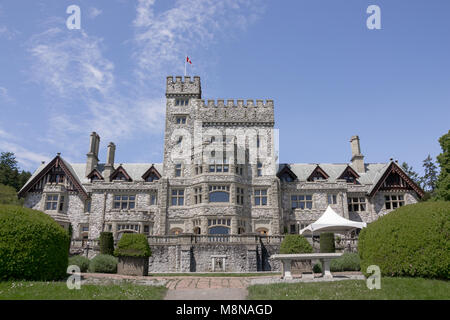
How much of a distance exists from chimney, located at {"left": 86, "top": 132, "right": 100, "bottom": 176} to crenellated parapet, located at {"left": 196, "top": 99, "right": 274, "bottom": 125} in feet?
46.1

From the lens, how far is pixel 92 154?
39.4m

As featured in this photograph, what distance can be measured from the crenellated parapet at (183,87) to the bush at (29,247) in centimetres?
2394

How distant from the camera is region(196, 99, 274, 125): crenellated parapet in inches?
1331

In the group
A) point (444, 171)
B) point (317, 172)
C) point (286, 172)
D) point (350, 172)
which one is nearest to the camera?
point (444, 171)

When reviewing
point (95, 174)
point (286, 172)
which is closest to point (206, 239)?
point (286, 172)

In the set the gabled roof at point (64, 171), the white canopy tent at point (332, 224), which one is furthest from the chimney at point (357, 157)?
the gabled roof at point (64, 171)

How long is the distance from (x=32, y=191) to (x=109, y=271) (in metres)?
22.3

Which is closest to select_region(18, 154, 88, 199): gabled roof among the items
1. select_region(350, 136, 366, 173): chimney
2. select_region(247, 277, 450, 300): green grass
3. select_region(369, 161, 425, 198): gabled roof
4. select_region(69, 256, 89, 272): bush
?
select_region(69, 256, 89, 272): bush

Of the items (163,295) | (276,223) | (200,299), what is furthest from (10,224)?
(276,223)

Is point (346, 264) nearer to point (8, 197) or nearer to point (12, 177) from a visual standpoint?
point (8, 197)

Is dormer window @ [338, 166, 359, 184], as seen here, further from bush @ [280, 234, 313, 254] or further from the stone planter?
the stone planter

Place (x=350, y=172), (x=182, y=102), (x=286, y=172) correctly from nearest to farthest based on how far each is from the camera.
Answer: (x=286, y=172), (x=182, y=102), (x=350, y=172)

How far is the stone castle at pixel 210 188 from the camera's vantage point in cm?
3083

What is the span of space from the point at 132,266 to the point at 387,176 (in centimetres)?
2775
